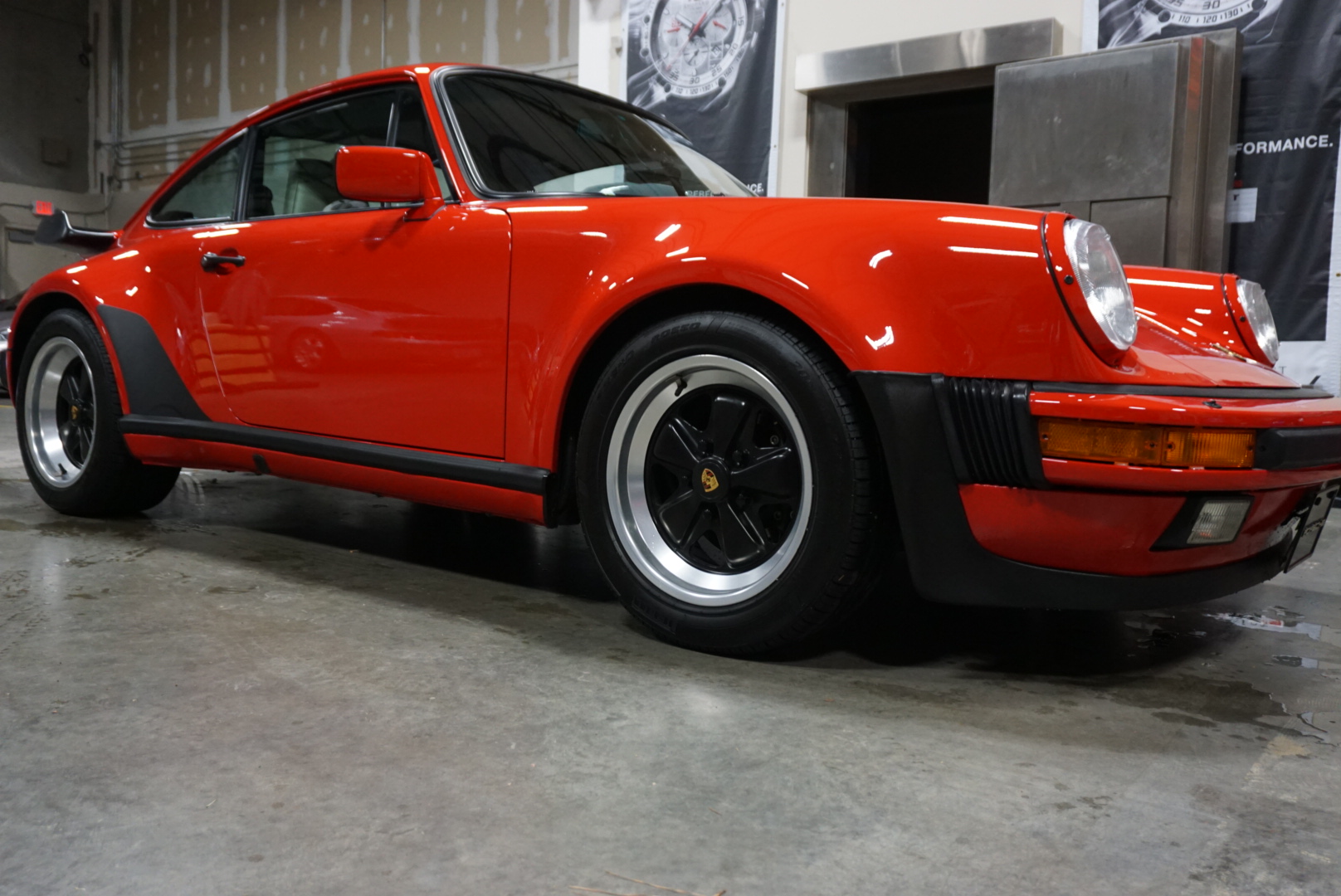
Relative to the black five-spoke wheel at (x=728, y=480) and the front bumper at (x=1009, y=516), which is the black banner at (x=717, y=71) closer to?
the black five-spoke wheel at (x=728, y=480)

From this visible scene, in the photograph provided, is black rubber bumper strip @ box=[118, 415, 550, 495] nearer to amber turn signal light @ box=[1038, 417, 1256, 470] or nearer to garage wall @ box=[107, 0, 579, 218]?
amber turn signal light @ box=[1038, 417, 1256, 470]

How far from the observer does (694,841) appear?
1254 millimetres

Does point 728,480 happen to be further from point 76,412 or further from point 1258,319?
point 76,412

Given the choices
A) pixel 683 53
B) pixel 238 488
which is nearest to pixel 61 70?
pixel 683 53

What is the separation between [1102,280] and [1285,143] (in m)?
4.33

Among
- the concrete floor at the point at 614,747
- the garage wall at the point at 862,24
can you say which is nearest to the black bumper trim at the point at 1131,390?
the concrete floor at the point at 614,747

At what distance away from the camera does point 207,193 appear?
316 centimetres

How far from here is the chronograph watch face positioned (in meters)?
6.91

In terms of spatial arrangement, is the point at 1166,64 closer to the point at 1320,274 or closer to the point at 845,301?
the point at 1320,274

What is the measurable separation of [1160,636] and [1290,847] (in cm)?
108

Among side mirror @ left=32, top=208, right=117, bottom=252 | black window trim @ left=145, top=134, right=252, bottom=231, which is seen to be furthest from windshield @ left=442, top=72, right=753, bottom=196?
side mirror @ left=32, top=208, right=117, bottom=252

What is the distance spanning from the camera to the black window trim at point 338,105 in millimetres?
2477

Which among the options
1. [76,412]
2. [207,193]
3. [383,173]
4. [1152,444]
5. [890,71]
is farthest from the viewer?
[890,71]

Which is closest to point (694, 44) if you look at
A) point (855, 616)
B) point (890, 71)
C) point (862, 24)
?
point (862, 24)
